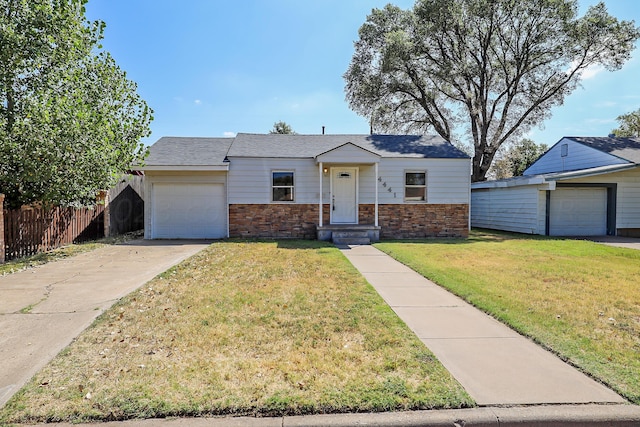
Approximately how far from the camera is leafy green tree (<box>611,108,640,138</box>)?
35.6m

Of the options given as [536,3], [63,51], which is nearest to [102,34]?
[63,51]

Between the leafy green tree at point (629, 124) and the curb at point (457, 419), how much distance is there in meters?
46.5

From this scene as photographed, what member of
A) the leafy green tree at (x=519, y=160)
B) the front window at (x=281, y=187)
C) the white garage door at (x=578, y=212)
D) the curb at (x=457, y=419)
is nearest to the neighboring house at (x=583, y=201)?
the white garage door at (x=578, y=212)

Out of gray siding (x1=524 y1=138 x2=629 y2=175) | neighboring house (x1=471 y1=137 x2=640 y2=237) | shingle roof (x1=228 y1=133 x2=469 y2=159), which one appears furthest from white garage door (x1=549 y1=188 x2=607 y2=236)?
shingle roof (x1=228 y1=133 x2=469 y2=159)

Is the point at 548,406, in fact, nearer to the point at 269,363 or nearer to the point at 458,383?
the point at 458,383

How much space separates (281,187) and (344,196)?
2507 millimetres

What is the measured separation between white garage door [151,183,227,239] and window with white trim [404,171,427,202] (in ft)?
23.8

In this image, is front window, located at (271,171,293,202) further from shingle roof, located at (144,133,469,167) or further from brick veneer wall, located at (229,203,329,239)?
shingle roof, located at (144,133,469,167)

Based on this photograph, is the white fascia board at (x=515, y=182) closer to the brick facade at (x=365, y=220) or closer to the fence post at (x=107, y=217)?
the brick facade at (x=365, y=220)

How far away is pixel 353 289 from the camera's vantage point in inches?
217

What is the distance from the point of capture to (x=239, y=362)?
10.0 feet

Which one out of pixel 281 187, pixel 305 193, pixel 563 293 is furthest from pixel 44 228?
pixel 563 293

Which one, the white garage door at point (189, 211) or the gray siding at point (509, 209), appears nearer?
the white garage door at point (189, 211)

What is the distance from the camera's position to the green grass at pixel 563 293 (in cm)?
324
